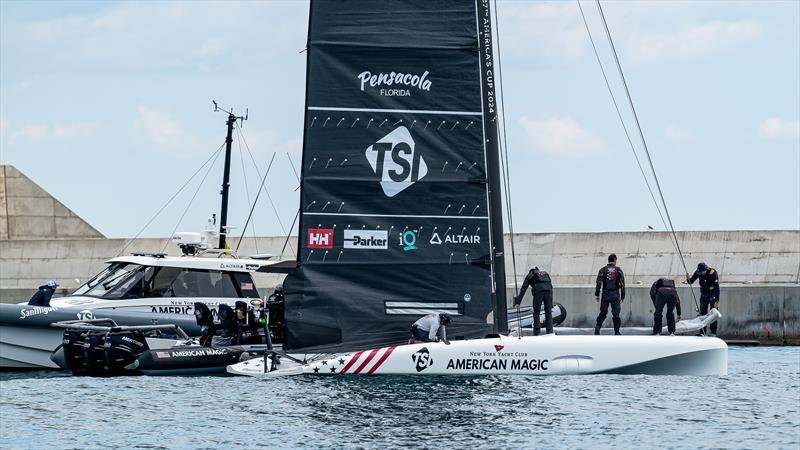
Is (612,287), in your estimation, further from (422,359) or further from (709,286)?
(422,359)

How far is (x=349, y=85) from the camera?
21922 millimetres

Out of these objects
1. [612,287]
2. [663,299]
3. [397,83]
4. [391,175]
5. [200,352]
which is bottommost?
[200,352]

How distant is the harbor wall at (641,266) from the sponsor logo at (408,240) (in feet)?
39.4

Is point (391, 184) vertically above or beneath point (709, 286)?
above

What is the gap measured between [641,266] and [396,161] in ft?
55.6

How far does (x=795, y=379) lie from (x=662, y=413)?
5.48 metres

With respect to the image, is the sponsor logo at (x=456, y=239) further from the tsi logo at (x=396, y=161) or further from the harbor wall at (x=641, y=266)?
the harbor wall at (x=641, y=266)

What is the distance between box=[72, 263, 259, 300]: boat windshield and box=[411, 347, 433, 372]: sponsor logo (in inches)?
287

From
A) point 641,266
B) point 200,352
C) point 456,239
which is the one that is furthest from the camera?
point 641,266

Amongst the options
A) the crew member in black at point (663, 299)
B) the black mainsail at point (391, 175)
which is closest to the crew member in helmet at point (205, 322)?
the black mainsail at point (391, 175)

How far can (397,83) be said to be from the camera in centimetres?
2200

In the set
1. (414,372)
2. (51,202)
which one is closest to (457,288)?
(414,372)

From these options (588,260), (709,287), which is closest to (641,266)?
(588,260)

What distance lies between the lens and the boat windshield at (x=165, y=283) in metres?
27.0
